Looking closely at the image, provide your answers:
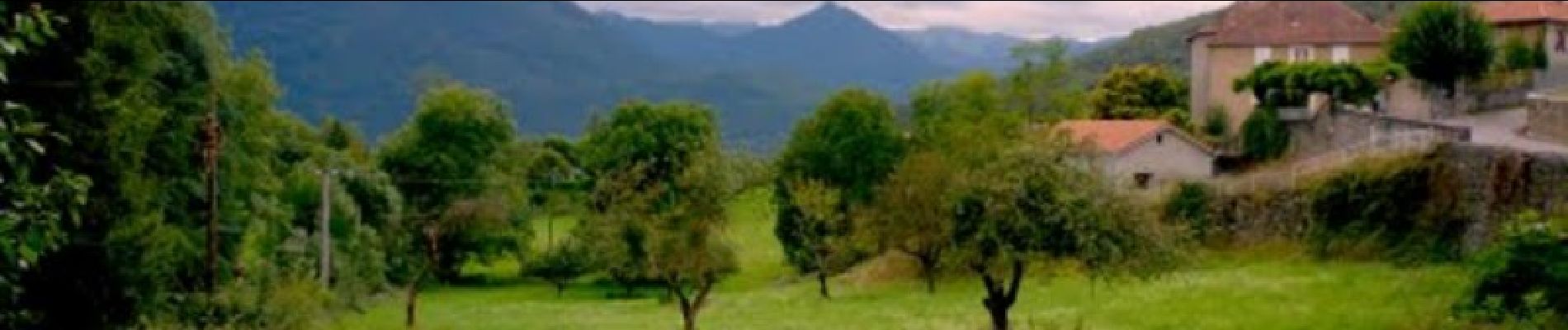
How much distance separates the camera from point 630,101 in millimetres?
84938

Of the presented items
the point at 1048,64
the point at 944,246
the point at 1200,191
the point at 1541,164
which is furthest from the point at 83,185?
the point at 1048,64

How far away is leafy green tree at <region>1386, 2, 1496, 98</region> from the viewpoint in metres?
60.1

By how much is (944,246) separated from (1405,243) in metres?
15.9

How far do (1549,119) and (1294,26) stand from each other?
25.9m

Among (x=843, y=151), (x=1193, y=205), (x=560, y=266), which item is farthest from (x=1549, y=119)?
(x=560, y=266)

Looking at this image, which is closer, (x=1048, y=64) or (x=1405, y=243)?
(x=1405, y=243)

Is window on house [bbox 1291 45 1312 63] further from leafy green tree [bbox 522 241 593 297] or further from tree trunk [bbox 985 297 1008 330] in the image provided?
tree trunk [bbox 985 297 1008 330]

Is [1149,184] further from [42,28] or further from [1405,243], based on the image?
[42,28]

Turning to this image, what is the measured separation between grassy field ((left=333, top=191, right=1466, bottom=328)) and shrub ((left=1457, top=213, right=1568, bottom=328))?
329cm

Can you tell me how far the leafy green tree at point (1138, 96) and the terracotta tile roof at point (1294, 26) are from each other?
326 cm

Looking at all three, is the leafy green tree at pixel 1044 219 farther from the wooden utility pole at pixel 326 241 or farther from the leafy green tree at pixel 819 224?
the wooden utility pole at pixel 326 241

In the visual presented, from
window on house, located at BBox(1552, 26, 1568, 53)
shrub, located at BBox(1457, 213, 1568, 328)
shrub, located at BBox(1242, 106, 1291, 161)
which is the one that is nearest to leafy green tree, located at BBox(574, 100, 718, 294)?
shrub, located at BBox(1242, 106, 1291, 161)

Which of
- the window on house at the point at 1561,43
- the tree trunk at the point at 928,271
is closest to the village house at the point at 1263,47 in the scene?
the window on house at the point at 1561,43

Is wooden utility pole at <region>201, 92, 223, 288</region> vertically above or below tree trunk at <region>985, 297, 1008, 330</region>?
above
